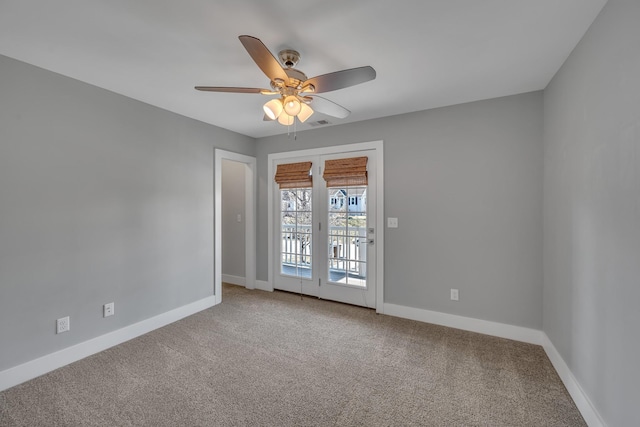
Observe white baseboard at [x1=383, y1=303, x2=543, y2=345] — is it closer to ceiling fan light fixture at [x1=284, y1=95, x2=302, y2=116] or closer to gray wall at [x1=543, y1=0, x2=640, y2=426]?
gray wall at [x1=543, y1=0, x2=640, y2=426]

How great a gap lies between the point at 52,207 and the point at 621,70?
3907 millimetres

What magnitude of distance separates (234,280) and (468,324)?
3577 millimetres

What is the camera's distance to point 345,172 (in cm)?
369

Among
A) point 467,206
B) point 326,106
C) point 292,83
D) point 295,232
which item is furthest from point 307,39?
point 295,232

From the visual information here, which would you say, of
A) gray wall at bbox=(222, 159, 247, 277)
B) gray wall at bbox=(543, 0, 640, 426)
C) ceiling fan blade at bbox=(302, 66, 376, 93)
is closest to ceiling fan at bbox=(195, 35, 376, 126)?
ceiling fan blade at bbox=(302, 66, 376, 93)

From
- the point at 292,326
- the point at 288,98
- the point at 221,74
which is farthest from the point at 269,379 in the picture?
the point at 221,74

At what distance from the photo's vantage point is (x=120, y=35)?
1.82m

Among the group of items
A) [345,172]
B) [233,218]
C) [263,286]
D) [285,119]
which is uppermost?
[285,119]

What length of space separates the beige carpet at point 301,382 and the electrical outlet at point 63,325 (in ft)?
1.01

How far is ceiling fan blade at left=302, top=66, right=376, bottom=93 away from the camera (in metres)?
1.68

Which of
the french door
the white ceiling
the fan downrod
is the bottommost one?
the french door

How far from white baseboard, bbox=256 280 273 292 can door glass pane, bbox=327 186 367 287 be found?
109 cm

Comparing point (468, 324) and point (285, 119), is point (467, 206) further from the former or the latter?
point (285, 119)

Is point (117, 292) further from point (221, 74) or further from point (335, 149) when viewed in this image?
point (335, 149)
